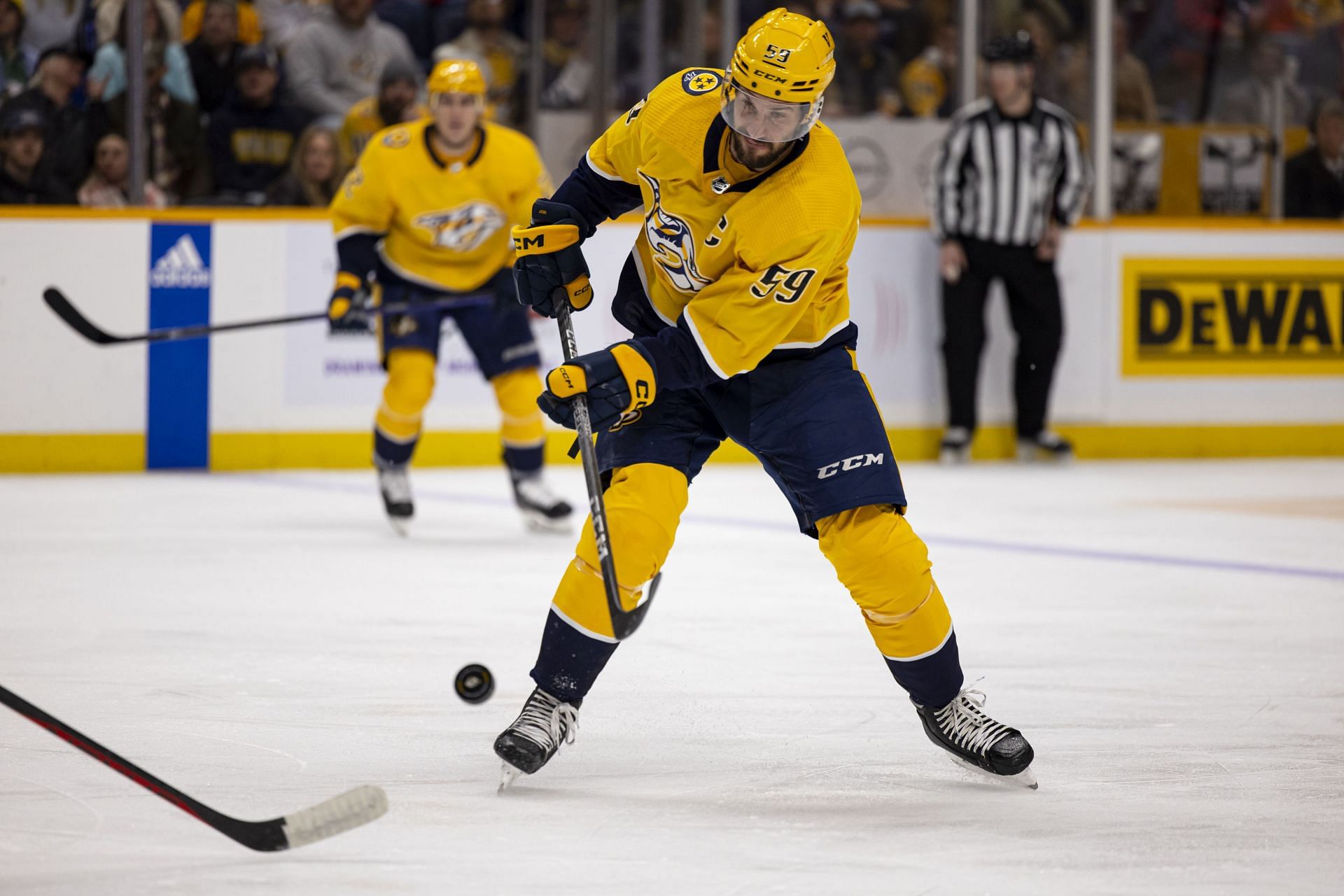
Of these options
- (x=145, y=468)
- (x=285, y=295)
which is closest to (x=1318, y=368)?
(x=285, y=295)

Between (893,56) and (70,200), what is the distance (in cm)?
361

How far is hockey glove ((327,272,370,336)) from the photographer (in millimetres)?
5086

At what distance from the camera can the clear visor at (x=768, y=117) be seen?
8.02ft

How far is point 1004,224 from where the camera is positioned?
23.9 feet

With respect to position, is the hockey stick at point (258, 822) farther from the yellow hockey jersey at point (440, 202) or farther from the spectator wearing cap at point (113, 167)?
the spectator wearing cap at point (113, 167)

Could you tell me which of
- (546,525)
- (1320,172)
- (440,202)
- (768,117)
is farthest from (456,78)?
(1320,172)

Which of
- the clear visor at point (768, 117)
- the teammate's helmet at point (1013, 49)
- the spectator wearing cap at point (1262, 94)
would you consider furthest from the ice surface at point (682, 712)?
the spectator wearing cap at point (1262, 94)

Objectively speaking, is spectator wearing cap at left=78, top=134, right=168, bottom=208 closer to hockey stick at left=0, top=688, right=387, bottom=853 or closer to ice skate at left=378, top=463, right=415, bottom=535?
ice skate at left=378, top=463, right=415, bottom=535

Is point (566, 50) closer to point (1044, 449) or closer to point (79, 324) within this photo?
point (1044, 449)

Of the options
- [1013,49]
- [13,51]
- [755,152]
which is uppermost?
[755,152]

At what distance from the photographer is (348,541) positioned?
16.6 feet

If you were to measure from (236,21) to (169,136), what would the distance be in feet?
1.73

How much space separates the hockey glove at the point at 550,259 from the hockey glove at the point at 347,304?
2.41 m

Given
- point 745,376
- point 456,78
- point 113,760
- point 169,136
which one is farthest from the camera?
point 169,136
